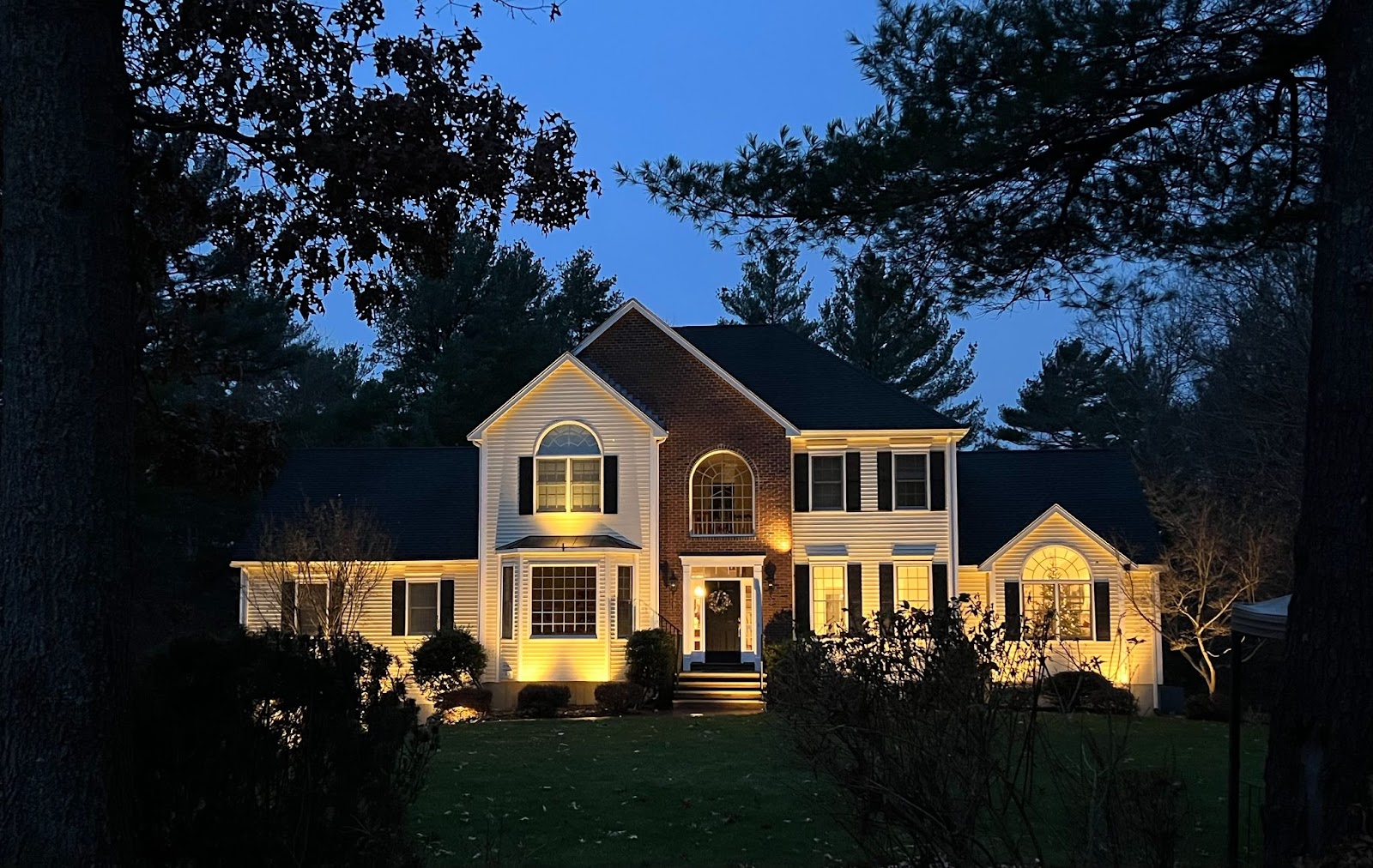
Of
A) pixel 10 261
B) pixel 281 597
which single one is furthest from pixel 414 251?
pixel 281 597

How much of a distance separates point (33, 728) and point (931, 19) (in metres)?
6.93

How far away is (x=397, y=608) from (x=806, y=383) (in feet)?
33.9

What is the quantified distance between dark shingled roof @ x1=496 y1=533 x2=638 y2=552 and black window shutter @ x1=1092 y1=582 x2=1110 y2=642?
32.0 feet

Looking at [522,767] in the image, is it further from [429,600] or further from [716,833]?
[429,600]

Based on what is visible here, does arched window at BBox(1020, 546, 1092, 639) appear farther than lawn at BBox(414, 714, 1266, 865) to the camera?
Yes

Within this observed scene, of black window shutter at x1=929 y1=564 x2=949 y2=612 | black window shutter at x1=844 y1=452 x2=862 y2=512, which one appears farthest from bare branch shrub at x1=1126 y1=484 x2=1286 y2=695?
black window shutter at x1=844 y1=452 x2=862 y2=512

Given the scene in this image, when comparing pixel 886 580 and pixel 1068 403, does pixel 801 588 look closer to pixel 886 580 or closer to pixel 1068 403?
pixel 886 580

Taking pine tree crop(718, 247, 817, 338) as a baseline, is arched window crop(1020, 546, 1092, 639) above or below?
below

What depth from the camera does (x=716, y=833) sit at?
11844mm

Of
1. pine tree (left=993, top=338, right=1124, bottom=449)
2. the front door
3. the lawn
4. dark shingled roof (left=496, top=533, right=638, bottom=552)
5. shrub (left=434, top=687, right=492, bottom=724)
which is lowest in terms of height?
shrub (left=434, top=687, right=492, bottom=724)

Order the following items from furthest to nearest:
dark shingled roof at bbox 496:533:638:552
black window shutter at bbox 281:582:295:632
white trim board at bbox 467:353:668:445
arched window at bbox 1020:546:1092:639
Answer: arched window at bbox 1020:546:1092:639 < white trim board at bbox 467:353:668:445 < dark shingled roof at bbox 496:533:638:552 < black window shutter at bbox 281:582:295:632

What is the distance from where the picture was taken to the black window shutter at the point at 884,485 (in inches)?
1095

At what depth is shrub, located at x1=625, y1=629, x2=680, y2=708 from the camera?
25953 millimetres

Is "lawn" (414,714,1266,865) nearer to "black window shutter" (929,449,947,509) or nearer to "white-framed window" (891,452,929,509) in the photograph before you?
"black window shutter" (929,449,947,509)
